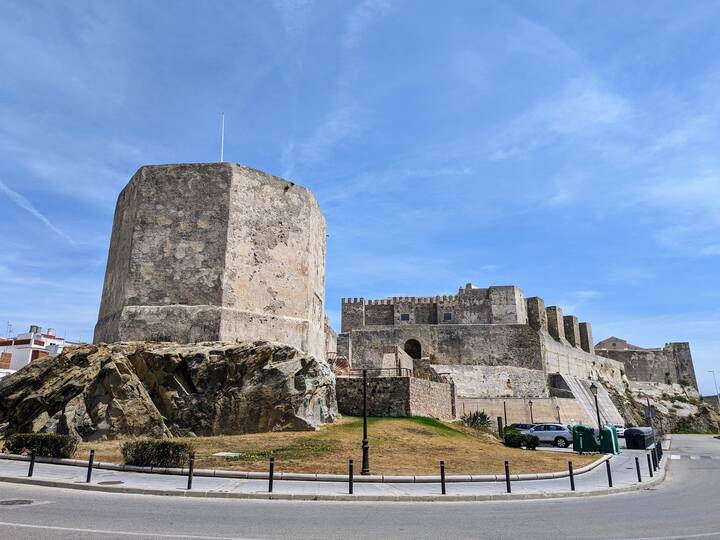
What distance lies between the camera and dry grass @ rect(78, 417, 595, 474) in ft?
41.5

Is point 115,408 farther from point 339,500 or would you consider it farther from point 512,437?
point 512,437

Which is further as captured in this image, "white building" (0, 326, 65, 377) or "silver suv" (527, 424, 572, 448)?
"white building" (0, 326, 65, 377)

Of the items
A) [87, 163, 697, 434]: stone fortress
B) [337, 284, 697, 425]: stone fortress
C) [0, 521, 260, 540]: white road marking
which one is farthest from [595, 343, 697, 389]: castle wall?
[0, 521, 260, 540]: white road marking

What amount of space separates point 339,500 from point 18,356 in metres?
49.4

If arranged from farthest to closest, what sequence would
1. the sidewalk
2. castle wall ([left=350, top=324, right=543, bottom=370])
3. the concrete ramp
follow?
1. castle wall ([left=350, top=324, right=543, bottom=370])
2. the concrete ramp
3. the sidewalk

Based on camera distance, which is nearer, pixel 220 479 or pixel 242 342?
pixel 220 479

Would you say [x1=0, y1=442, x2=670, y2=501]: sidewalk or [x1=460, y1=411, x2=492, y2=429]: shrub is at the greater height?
[x1=460, y1=411, x2=492, y2=429]: shrub

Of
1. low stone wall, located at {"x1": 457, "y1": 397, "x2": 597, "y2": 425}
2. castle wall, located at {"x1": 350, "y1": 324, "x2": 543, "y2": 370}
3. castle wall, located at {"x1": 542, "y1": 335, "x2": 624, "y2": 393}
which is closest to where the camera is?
low stone wall, located at {"x1": 457, "y1": 397, "x2": 597, "y2": 425}

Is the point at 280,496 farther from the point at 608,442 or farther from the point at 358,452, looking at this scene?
the point at 608,442

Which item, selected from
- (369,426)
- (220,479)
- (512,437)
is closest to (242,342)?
(369,426)

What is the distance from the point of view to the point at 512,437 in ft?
72.1

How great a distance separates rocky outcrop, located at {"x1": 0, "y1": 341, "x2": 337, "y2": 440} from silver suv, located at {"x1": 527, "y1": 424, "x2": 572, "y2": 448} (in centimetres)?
1370

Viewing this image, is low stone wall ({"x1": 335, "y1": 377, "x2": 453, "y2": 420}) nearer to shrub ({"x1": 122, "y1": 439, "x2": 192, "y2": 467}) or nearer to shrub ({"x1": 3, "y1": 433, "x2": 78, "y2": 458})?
shrub ({"x1": 122, "y1": 439, "x2": 192, "y2": 467})

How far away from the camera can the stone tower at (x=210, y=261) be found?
18.2 metres
